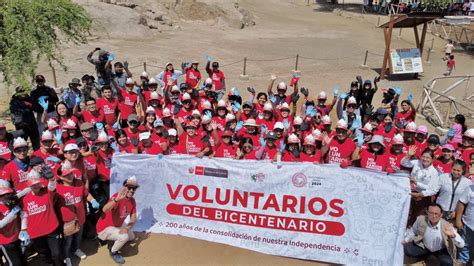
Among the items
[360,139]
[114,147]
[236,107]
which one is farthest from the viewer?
[236,107]

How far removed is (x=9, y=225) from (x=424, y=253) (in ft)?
21.5

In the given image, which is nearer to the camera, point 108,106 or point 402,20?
point 108,106

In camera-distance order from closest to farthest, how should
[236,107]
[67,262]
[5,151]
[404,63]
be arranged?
[67,262] < [5,151] < [236,107] < [404,63]

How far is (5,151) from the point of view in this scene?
7.39 m

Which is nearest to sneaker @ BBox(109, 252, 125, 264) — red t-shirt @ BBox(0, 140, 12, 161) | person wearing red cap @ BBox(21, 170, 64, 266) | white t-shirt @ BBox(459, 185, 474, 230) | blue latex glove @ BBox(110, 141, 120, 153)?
person wearing red cap @ BBox(21, 170, 64, 266)

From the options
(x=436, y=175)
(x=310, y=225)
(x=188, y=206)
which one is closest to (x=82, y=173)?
(x=188, y=206)

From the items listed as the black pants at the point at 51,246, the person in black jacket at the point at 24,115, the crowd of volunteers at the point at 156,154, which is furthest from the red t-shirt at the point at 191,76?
the black pants at the point at 51,246

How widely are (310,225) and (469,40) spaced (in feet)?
95.6

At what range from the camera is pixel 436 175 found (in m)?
6.61

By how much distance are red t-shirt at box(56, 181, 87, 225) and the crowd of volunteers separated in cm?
2

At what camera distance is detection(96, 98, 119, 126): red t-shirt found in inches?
370

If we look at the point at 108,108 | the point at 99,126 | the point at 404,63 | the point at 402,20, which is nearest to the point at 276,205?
the point at 99,126

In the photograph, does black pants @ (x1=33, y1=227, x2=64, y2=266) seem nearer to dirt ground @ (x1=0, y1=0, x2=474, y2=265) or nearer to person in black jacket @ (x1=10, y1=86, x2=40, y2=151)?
dirt ground @ (x1=0, y1=0, x2=474, y2=265)

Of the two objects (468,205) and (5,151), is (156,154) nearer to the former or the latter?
(5,151)
